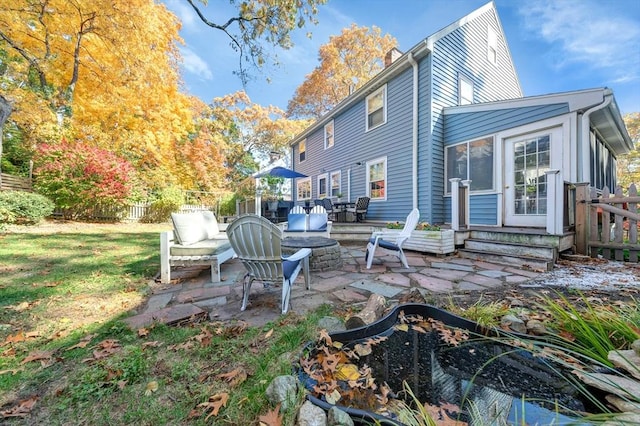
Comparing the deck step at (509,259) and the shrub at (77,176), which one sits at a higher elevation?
the shrub at (77,176)

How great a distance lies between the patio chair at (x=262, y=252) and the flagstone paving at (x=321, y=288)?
10.0 inches

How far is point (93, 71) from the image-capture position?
31.1 ft

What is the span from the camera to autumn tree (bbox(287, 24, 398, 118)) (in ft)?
50.1

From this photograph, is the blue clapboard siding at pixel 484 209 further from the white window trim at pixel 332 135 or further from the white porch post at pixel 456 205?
the white window trim at pixel 332 135

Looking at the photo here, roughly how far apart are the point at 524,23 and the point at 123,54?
1322 cm

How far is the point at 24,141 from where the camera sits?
11.5 m

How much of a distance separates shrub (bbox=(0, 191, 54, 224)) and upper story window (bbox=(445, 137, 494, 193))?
12679mm

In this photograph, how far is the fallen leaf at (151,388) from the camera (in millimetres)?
1370

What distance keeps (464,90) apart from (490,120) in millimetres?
2226

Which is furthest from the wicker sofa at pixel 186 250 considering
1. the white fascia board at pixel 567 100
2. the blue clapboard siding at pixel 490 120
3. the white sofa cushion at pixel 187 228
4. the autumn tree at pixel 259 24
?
the white fascia board at pixel 567 100

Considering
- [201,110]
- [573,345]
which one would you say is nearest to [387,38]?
[201,110]

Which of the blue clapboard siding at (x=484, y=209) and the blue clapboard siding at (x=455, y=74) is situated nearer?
the blue clapboard siding at (x=484, y=209)

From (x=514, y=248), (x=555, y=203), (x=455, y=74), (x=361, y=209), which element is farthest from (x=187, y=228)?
(x=455, y=74)

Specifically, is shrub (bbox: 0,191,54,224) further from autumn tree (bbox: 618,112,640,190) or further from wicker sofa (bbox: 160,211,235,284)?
autumn tree (bbox: 618,112,640,190)
